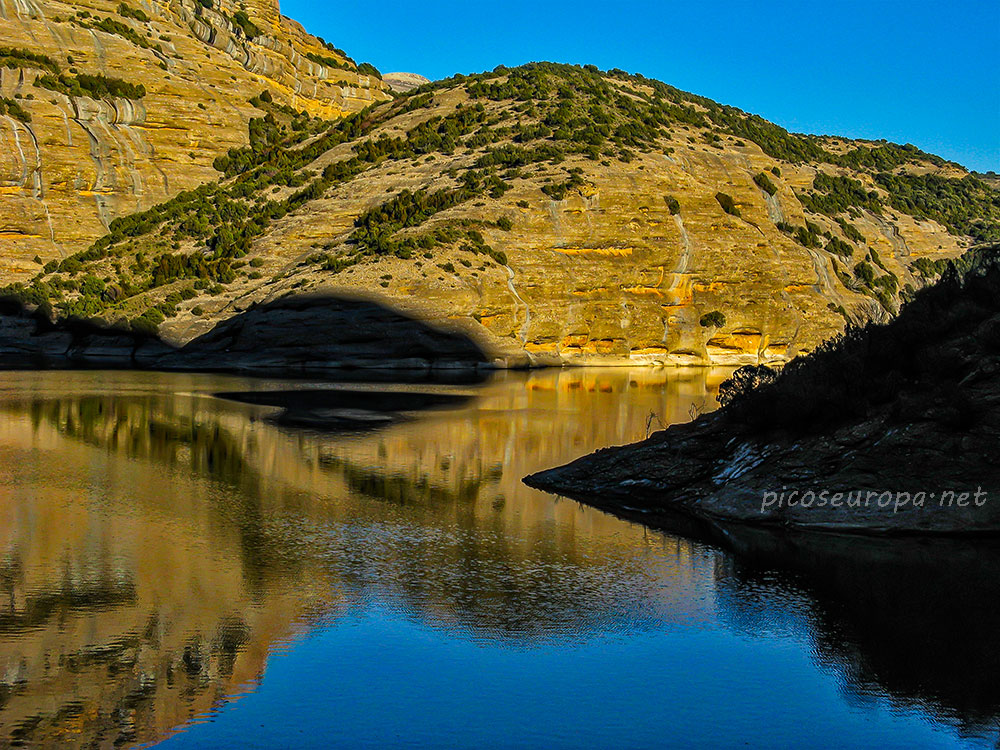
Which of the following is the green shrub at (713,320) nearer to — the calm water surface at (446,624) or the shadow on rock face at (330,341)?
the shadow on rock face at (330,341)

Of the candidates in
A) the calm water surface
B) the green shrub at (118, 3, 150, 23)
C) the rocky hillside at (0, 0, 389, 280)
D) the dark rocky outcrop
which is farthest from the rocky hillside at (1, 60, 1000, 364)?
the calm water surface

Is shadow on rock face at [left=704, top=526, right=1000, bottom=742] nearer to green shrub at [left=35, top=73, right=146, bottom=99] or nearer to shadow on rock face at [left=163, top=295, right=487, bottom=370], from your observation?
shadow on rock face at [left=163, top=295, right=487, bottom=370]

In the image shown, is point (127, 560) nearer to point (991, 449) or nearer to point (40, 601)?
point (40, 601)

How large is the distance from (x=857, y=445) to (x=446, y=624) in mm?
8258

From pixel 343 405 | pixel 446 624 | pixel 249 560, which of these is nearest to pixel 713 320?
pixel 343 405

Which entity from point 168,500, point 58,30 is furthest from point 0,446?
point 58,30

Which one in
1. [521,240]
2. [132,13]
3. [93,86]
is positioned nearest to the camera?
[521,240]

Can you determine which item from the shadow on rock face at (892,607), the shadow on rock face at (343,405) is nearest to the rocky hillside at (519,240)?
the shadow on rock face at (343,405)

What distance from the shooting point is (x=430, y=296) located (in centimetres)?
6481

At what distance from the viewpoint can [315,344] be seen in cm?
6169

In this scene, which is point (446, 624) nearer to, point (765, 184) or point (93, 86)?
point (765, 184)

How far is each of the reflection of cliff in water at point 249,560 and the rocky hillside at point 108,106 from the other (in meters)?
67.1

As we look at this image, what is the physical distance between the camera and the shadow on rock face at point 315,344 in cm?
6147

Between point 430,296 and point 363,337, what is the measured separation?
5610mm
